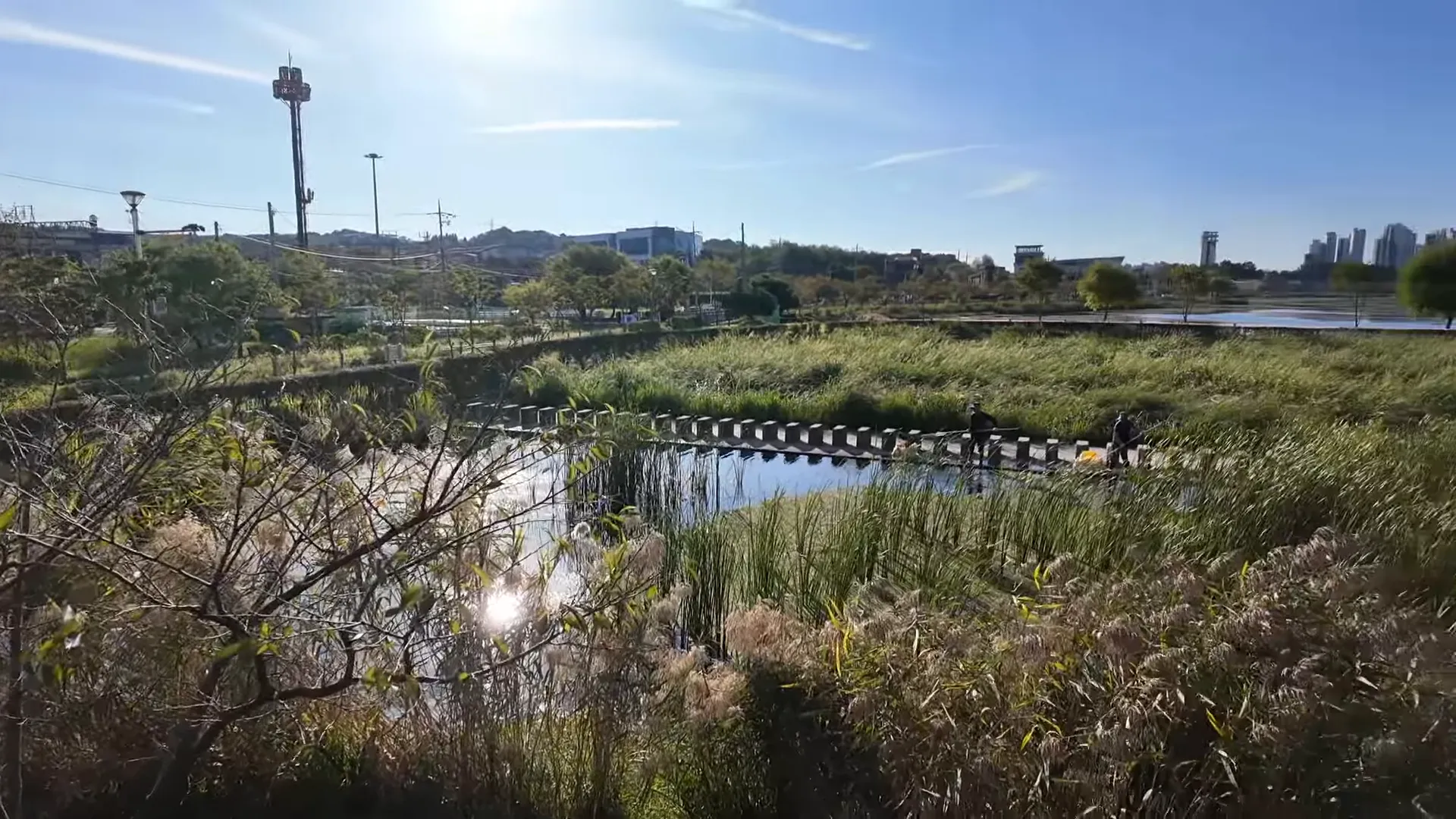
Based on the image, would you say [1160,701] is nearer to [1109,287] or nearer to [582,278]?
[1109,287]

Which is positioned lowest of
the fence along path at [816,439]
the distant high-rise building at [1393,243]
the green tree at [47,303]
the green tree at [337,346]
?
A: the fence along path at [816,439]

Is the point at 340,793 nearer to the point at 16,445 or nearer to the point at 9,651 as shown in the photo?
the point at 9,651

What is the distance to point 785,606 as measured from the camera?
12.8ft

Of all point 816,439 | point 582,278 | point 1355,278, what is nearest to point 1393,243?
point 1355,278

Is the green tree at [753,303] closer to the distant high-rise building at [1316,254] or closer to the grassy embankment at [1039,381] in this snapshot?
the grassy embankment at [1039,381]

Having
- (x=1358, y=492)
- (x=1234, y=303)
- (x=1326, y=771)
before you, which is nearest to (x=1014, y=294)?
(x=1234, y=303)

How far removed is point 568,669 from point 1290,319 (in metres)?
29.8

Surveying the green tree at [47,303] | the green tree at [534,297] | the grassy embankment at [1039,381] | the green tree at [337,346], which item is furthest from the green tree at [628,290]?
the green tree at [47,303]

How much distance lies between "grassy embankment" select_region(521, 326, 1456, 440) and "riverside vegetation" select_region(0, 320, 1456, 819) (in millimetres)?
6636

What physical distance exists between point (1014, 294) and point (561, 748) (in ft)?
125

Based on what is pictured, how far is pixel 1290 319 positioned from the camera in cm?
2647

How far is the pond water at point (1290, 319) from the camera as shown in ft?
71.2

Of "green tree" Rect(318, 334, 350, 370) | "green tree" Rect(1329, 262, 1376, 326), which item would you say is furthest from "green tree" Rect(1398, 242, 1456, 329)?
"green tree" Rect(318, 334, 350, 370)

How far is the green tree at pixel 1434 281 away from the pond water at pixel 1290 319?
39.2 inches
